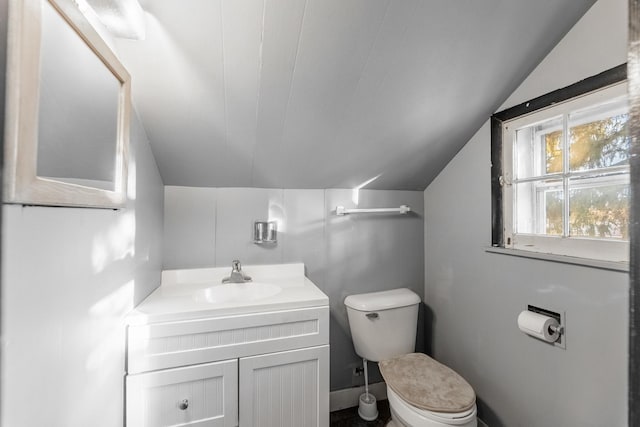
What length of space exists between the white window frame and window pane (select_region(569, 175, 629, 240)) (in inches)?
1.2

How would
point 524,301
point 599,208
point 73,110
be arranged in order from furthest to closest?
point 524,301
point 599,208
point 73,110

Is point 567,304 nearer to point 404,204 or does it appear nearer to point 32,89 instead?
point 404,204

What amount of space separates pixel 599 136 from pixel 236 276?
174 centimetres

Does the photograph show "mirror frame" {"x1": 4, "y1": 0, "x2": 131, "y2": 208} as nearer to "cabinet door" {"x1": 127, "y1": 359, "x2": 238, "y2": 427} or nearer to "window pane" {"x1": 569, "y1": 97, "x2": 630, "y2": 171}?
"cabinet door" {"x1": 127, "y1": 359, "x2": 238, "y2": 427}

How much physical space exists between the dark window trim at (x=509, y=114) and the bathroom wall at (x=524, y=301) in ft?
0.10

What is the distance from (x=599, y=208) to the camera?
1063mm

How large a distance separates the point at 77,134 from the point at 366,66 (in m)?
0.98

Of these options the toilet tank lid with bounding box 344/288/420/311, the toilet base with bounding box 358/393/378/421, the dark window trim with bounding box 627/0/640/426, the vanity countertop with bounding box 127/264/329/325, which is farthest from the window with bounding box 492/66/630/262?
the toilet base with bounding box 358/393/378/421

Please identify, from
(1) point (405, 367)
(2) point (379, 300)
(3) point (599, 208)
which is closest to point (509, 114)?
(3) point (599, 208)

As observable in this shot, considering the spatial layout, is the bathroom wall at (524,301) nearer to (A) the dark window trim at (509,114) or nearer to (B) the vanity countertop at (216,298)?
(A) the dark window trim at (509,114)

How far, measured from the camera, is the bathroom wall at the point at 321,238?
154 cm

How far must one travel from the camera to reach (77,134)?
691 millimetres

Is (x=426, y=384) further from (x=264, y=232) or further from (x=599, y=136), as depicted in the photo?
(x=599, y=136)

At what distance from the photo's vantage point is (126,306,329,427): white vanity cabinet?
1.04 metres
